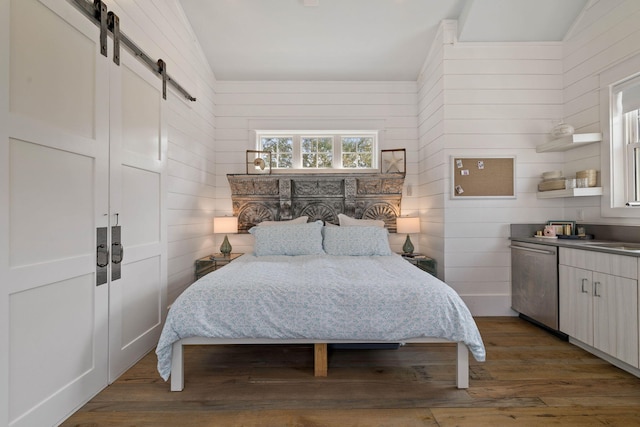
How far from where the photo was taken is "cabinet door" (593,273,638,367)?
7.04 ft

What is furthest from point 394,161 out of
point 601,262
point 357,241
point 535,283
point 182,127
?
point 182,127

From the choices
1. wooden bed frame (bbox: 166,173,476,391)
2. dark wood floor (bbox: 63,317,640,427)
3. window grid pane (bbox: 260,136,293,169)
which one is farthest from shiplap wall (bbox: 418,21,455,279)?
window grid pane (bbox: 260,136,293,169)

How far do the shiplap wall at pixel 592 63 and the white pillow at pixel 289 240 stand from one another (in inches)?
113

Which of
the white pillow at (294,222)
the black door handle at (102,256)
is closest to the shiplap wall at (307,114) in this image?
the white pillow at (294,222)

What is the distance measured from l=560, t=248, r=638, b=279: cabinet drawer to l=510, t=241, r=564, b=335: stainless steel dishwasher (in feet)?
0.46

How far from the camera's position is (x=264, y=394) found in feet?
6.47

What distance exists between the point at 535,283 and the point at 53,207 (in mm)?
4000

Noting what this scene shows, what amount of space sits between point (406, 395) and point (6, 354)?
2170 millimetres

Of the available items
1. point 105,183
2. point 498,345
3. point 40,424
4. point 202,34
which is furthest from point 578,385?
point 202,34

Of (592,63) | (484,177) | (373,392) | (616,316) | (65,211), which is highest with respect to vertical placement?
(592,63)

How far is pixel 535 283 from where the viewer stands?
10.1ft

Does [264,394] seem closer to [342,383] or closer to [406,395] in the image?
[342,383]

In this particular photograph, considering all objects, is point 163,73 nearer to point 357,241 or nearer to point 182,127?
point 182,127

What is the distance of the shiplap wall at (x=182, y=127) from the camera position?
262 cm
